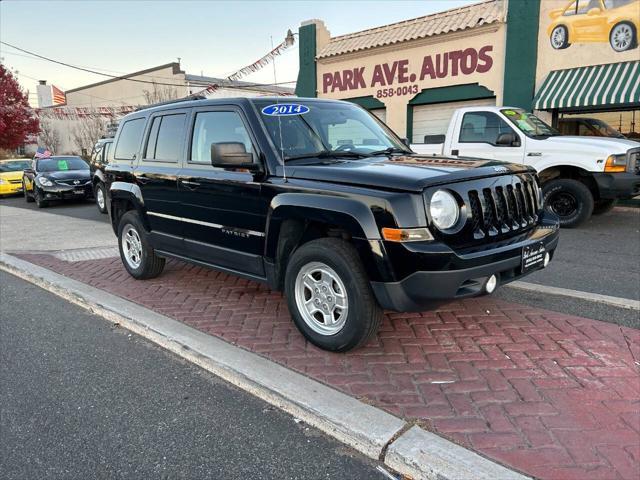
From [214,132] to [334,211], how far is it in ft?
5.79

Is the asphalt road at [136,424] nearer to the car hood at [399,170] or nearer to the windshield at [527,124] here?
the car hood at [399,170]

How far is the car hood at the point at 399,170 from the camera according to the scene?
3.27 m

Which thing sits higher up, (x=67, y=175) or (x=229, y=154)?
(x=229, y=154)

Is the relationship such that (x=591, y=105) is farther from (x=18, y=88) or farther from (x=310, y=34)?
(x=18, y=88)

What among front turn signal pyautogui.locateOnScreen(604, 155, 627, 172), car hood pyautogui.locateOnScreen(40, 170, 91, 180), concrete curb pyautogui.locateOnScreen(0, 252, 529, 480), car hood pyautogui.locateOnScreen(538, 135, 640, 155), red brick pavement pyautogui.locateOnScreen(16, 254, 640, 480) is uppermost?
car hood pyautogui.locateOnScreen(538, 135, 640, 155)

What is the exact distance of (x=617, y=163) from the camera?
8.19 metres

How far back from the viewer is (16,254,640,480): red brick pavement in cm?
261

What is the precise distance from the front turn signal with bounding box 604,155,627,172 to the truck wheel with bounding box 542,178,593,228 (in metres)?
0.49

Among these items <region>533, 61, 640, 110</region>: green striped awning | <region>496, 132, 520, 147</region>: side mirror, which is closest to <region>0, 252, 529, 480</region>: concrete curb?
<region>496, 132, 520, 147</region>: side mirror

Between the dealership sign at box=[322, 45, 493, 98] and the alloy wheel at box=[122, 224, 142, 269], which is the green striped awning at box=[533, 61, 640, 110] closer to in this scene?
the dealership sign at box=[322, 45, 493, 98]

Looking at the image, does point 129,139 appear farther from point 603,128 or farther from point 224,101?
point 603,128

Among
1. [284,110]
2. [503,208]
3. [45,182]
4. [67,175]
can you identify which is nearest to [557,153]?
[503,208]

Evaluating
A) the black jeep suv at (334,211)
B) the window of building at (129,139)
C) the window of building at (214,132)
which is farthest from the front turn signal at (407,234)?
the window of building at (129,139)

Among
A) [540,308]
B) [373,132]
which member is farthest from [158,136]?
[540,308]
